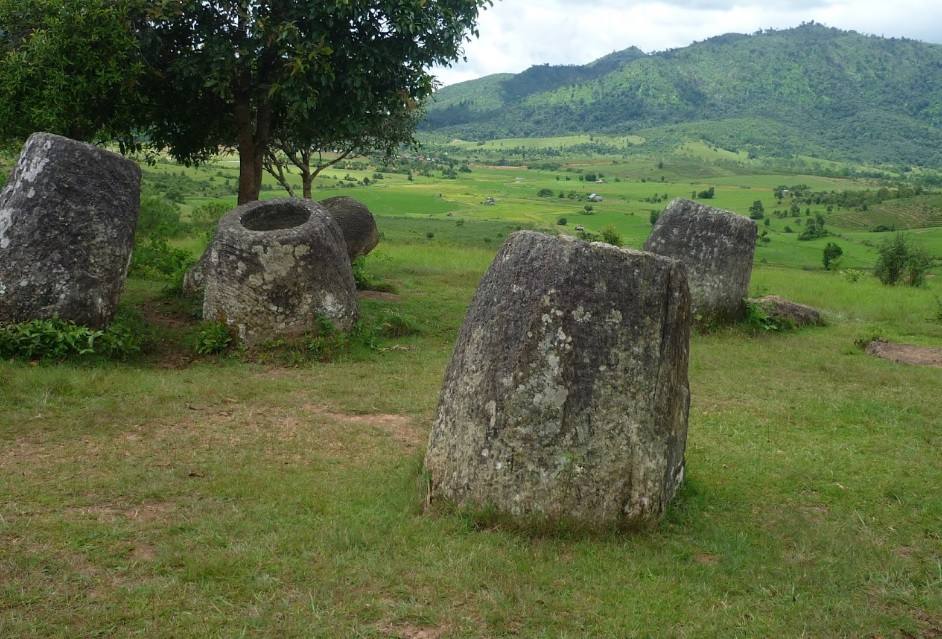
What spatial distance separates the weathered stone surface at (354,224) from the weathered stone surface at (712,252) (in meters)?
8.01

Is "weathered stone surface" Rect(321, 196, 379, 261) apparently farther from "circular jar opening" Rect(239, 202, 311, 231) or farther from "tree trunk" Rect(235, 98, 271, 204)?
"circular jar opening" Rect(239, 202, 311, 231)

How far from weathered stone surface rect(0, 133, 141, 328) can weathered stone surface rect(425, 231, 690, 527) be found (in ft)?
24.6

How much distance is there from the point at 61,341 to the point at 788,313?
14264 millimetres

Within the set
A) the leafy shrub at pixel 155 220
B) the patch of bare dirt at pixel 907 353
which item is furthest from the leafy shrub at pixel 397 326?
the leafy shrub at pixel 155 220

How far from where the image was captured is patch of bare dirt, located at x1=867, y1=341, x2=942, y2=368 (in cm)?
1453

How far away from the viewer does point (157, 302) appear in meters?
14.9

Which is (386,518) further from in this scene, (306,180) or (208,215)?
(208,215)

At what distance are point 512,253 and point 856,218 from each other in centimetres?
5529

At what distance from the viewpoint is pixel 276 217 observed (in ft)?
46.8

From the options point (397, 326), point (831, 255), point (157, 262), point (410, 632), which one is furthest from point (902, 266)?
point (410, 632)

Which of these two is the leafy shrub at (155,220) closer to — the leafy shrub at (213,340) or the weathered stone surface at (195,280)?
the weathered stone surface at (195,280)

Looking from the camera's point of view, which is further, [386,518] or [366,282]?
[366,282]

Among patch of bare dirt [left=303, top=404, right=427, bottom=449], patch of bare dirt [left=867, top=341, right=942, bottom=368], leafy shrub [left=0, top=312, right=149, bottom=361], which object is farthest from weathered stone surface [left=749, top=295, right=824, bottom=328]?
leafy shrub [left=0, top=312, right=149, bottom=361]

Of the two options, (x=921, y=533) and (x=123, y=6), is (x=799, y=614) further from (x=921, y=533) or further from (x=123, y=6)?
(x=123, y=6)
